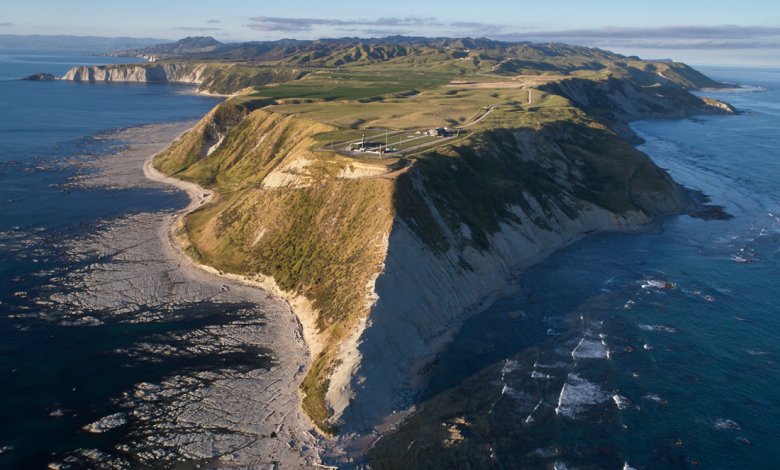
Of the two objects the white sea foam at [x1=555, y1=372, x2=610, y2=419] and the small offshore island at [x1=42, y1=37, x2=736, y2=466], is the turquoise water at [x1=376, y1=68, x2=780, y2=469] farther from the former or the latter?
the small offshore island at [x1=42, y1=37, x2=736, y2=466]

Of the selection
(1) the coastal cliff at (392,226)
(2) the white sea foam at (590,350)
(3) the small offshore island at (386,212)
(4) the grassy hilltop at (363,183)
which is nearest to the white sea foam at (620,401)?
(2) the white sea foam at (590,350)

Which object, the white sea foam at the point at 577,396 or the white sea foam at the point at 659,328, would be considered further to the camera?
the white sea foam at the point at 659,328

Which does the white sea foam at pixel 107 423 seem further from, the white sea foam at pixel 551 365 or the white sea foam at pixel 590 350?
the white sea foam at pixel 590 350

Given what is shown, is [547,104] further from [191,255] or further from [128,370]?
[128,370]

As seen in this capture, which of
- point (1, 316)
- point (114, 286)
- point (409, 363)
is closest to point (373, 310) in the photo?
point (409, 363)

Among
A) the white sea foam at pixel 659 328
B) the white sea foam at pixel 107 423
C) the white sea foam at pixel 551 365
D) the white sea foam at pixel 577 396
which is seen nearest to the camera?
the white sea foam at pixel 107 423

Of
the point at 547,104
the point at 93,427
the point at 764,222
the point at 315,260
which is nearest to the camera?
the point at 93,427
